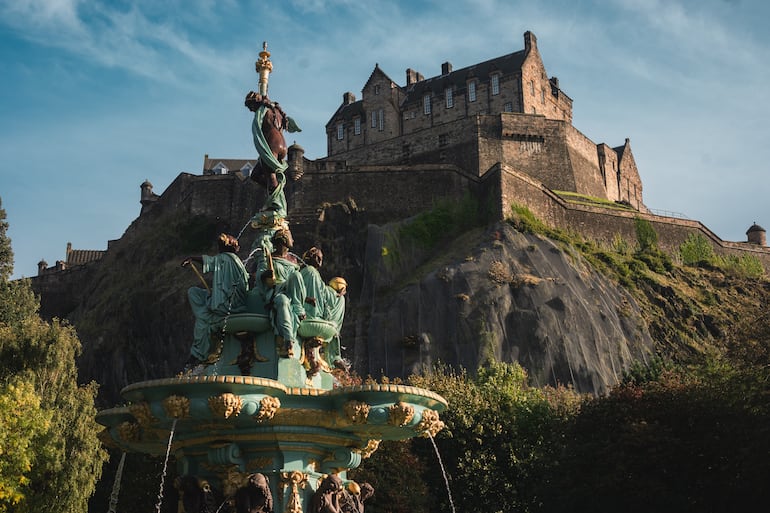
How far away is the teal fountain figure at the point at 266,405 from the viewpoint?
40.9ft

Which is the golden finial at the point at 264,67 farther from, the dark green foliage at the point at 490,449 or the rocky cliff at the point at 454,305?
the rocky cliff at the point at 454,305

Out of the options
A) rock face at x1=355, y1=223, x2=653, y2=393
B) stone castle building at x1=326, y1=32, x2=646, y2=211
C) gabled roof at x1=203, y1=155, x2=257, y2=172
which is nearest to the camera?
rock face at x1=355, y1=223, x2=653, y2=393

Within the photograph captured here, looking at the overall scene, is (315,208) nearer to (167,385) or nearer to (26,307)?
(26,307)

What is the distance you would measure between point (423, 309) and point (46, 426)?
28.7 metres

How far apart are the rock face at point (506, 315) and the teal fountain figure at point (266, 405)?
1423 inches

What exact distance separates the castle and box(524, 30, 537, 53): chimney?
175 millimetres

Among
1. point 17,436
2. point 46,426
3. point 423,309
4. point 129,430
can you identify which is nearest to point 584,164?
point 423,309

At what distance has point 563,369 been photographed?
4966cm

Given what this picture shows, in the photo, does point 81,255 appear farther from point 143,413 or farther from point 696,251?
point 143,413

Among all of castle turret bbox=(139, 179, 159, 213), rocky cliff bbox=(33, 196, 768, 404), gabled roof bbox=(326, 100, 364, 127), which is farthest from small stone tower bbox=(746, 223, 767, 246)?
castle turret bbox=(139, 179, 159, 213)

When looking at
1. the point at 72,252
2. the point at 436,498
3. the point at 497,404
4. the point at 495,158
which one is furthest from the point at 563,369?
the point at 72,252

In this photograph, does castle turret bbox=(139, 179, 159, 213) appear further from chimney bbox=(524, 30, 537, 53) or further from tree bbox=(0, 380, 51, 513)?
tree bbox=(0, 380, 51, 513)

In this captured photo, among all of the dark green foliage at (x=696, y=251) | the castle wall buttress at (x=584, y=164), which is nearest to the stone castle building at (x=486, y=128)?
the castle wall buttress at (x=584, y=164)

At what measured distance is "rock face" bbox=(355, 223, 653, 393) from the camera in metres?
50.6
